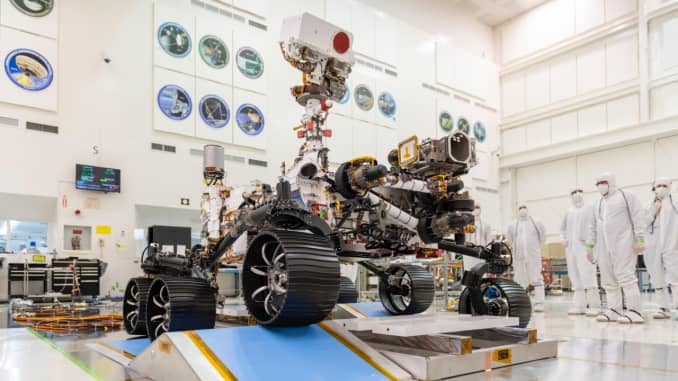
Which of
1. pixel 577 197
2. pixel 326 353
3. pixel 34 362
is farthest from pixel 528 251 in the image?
pixel 34 362

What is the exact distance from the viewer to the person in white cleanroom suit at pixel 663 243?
8.90 meters

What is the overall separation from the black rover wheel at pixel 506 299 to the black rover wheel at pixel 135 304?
3097mm

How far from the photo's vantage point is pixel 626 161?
19609 millimetres

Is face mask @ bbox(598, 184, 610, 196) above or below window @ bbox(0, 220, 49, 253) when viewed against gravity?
above

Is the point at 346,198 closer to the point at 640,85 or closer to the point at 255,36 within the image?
the point at 255,36

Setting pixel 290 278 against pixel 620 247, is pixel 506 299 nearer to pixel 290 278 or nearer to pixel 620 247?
pixel 290 278

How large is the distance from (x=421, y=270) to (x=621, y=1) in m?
19.1

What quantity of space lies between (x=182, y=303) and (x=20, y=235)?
1287 centimetres

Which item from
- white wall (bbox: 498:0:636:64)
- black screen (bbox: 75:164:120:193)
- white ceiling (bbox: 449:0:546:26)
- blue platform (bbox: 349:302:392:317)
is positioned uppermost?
white ceiling (bbox: 449:0:546:26)

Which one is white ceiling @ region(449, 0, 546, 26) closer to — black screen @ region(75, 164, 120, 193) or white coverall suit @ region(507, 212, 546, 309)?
white coverall suit @ region(507, 212, 546, 309)

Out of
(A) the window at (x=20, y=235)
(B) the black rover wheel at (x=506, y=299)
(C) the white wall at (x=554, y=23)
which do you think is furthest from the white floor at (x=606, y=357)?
(C) the white wall at (x=554, y=23)

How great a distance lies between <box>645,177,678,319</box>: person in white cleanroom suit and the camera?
8.90 meters

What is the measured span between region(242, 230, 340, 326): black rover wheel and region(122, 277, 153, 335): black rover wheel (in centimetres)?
163

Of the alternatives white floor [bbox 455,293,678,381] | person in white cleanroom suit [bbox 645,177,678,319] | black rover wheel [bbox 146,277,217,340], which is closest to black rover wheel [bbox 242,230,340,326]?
black rover wheel [bbox 146,277,217,340]
